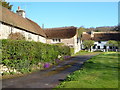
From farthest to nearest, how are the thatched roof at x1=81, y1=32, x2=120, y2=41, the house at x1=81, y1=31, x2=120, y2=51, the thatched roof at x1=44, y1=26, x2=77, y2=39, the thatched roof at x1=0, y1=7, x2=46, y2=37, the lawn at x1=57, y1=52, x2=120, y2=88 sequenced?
the thatched roof at x1=81, y1=32, x2=120, y2=41
the house at x1=81, y1=31, x2=120, y2=51
the thatched roof at x1=44, y1=26, x2=77, y2=39
the thatched roof at x1=0, y1=7, x2=46, y2=37
the lawn at x1=57, y1=52, x2=120, y2=88

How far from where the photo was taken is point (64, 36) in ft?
144

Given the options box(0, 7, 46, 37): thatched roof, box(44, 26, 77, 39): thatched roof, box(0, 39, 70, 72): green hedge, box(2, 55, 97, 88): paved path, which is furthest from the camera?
box(44, 26, 77, 39): thatched roof

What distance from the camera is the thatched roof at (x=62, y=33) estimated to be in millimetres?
43844

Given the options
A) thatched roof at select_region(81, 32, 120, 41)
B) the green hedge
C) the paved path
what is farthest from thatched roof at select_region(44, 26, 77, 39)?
the paved path

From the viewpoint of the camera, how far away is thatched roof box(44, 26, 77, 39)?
43.8m

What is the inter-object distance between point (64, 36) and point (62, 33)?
5.59 ft

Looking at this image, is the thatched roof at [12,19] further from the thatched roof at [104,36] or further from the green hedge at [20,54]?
the thatched roof at [104,36]

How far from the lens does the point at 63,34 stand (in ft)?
147

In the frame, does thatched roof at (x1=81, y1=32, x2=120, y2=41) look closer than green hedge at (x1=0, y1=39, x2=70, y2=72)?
No

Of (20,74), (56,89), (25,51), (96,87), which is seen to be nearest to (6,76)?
(20,74)

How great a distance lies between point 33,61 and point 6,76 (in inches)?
140

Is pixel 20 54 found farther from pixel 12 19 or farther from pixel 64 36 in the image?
pixel 64 36

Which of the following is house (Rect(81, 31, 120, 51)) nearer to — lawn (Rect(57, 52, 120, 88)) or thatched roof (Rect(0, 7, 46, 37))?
thatched roof (Rect(0, 7, 46, 37))

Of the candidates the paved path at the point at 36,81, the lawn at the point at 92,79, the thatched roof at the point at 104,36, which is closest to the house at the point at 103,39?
the thatched roof at the point at 104,36
